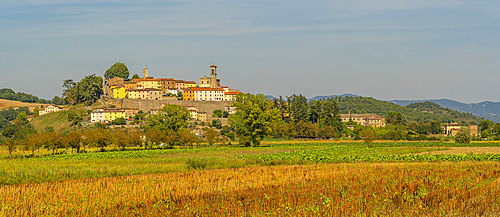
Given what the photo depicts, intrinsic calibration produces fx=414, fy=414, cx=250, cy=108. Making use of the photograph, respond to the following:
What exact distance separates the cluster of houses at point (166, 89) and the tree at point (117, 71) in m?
2.15

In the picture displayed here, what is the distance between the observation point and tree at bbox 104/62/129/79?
144500mm

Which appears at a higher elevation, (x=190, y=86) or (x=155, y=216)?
(x=190, y=86)

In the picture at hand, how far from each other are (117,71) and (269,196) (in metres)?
137

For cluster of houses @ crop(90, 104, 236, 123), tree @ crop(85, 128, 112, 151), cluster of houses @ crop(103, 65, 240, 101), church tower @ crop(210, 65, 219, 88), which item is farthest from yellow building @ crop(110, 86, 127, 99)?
tree @ crop(85, 128, 112, 151)

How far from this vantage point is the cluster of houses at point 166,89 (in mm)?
129250

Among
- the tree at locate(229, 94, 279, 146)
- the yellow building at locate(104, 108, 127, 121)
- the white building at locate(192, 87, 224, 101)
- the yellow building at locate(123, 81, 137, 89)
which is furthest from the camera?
the white building at locate(192, 87, 224, 101)

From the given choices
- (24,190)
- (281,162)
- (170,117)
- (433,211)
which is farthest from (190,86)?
(433,211)

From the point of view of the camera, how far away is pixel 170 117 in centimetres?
7431

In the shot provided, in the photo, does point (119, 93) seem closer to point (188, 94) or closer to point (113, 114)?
point (113, 114)

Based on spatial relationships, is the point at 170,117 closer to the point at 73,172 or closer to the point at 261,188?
the point at 73,172

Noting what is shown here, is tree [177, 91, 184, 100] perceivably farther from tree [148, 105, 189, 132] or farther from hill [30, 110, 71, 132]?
tree [148, 105, 189, 132]

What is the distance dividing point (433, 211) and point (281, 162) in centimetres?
2145

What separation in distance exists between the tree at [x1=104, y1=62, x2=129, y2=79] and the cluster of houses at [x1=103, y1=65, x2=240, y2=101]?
2149mm

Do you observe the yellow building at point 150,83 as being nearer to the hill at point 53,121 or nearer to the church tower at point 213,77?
the church tower at point 213,77
